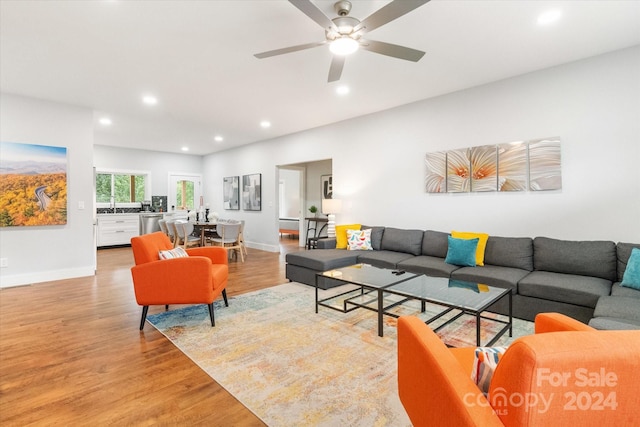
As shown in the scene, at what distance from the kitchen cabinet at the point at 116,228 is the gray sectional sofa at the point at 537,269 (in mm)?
5963

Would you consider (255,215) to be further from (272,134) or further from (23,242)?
(23,242)

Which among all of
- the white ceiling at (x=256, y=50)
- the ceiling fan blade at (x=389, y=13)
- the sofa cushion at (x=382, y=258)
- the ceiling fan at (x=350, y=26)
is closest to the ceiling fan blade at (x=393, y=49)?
the ceiling fan at (x=350, y=26)

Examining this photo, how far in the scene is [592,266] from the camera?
122 inches

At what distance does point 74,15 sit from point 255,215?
5.71 m

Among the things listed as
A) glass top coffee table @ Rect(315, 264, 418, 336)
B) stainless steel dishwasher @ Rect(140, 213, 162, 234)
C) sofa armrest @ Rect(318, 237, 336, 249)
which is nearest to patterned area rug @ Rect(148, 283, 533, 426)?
glass top coffee table @ Rect(315, 264, 418, 336)

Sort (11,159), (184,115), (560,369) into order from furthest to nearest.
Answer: (184,115) → (11,159) → (560,369)

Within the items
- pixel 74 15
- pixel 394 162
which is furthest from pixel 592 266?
pixel 74 15

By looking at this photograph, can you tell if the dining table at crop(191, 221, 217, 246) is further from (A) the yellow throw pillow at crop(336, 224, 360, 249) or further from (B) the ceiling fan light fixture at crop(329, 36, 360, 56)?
(B) the ceiling fan light fixture at crop(329, 36, 360, 56)

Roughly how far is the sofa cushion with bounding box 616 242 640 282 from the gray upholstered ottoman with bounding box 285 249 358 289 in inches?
110

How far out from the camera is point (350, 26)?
2.38m

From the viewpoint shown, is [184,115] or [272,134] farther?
[272,134]

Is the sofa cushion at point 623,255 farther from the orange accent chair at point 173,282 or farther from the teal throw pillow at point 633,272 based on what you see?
the orange accent chair at point 173,282

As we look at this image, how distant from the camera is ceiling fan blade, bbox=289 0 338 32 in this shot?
1.93 metres

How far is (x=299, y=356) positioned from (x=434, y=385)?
151cm
